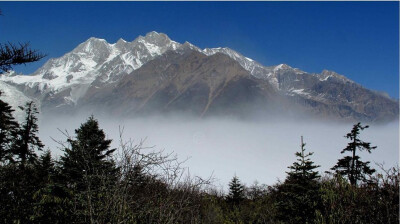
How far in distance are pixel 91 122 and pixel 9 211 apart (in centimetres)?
1682

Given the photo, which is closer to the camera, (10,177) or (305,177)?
(10,177)

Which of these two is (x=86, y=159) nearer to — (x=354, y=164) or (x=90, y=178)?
(x=90, y=178)

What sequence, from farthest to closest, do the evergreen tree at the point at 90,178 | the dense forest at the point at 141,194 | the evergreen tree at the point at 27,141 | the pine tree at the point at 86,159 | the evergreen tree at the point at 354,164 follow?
1. the evergreen tree at the point at 27,141
2. the evergreen tree at the point at 354,164
3. the pine tree at the point at 86,159
4. the dense forest at the point at 141,194
5. the evergreen tree at the point at 90,178

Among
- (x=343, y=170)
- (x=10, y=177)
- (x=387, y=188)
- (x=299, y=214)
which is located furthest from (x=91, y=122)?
(x=387, y=188)

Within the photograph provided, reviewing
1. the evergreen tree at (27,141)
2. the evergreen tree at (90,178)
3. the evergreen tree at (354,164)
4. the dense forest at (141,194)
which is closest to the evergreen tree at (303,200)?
the dense forest at (141,194)

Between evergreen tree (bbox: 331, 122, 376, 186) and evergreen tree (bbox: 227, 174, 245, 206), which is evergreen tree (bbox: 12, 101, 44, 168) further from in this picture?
evergreen tree (bbox: 331, 122, 376, 186)

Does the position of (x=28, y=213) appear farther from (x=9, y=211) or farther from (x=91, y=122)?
(x=91, y=122)

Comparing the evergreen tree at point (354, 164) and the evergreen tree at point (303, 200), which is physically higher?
the evergreen tree at point (354, 164)

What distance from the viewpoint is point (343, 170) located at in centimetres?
2534

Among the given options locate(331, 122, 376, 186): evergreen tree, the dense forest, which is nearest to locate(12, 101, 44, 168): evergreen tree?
the dense forest

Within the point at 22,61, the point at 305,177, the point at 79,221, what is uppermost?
the point at 22,61

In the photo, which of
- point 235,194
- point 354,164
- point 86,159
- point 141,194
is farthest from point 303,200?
point 235,194

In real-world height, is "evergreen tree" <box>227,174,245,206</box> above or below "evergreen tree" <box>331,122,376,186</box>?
below

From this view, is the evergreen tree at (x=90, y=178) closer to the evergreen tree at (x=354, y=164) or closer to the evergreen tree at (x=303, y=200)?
the evergreen tree at (x=303, y=200)
